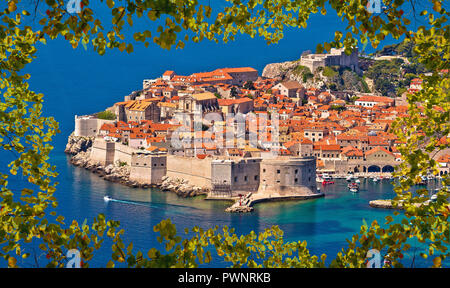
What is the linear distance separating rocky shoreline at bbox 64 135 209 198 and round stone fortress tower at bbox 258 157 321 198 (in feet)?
6.96

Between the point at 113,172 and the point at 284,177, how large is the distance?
25.2ft

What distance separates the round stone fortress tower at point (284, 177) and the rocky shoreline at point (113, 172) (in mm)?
2121

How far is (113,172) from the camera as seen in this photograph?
2822 centimetres

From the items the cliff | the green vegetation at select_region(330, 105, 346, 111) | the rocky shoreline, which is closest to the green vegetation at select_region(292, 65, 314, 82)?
the cliff

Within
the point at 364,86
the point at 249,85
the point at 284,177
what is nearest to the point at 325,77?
the point at 364,86

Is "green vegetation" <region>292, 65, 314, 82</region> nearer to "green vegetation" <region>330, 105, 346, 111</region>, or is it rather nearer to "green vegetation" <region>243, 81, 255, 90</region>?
"green vegetation" <region>243, 81, 255, 90</region>

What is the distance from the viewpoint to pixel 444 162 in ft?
92.8

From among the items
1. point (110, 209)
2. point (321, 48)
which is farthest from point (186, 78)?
point (321, 48)

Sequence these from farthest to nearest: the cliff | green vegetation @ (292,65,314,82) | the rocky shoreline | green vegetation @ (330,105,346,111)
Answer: green vegetation @ (292,65,314,82)
the cliff
green vegetation @ (330,105,346,111)
the rocky shoreline

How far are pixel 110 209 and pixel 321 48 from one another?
64.6 ft

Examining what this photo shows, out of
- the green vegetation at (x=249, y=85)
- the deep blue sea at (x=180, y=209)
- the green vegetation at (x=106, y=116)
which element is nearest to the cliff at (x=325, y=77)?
the green vegetation at (x=249, y=85)

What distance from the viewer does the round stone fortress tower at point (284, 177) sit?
24.1 m

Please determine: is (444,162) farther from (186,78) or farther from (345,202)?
(186,78)

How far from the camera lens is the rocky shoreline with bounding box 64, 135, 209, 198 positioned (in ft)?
81.6
